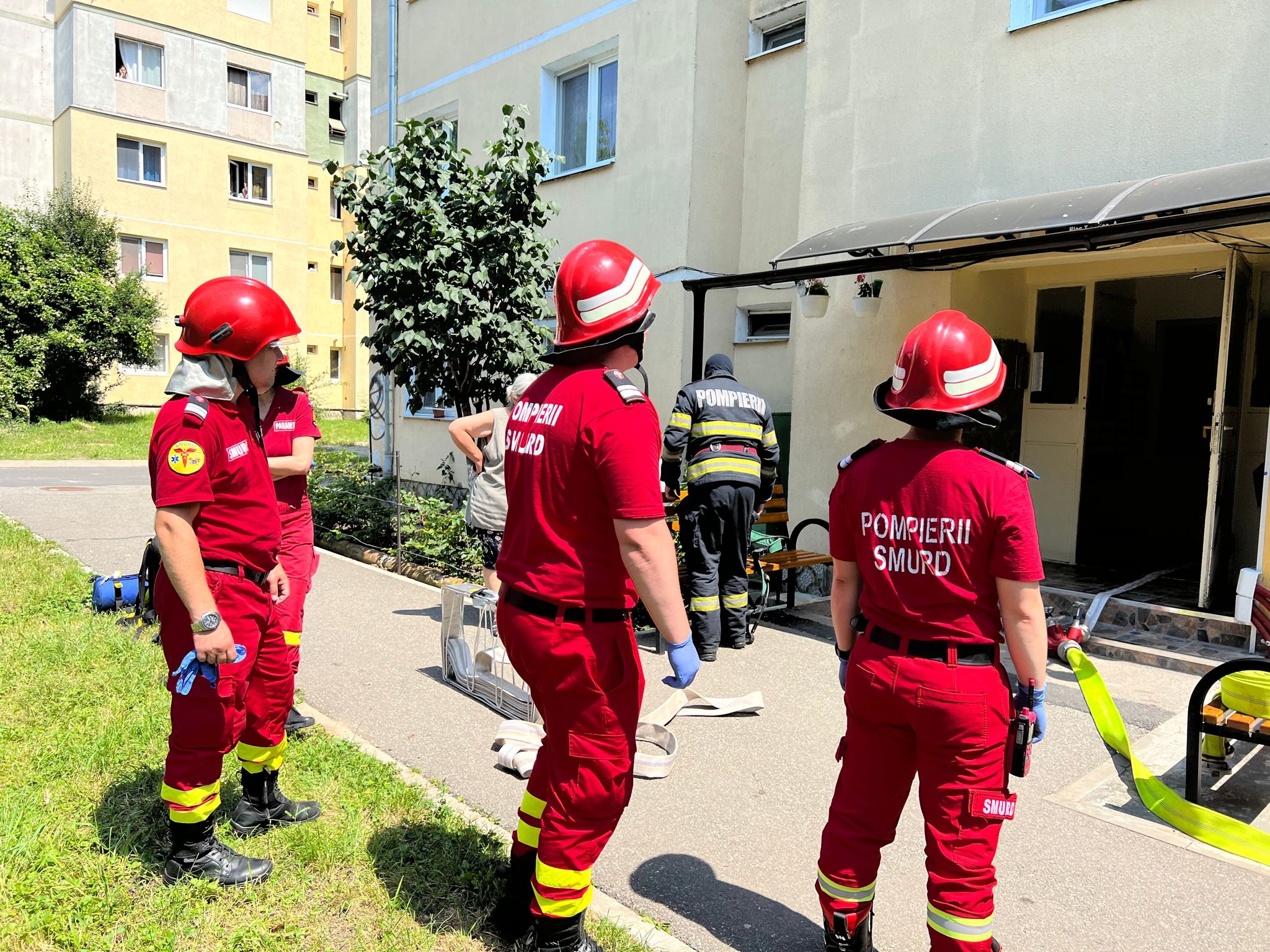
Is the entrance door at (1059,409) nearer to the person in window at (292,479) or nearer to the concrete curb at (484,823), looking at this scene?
the concrete curb at (484,823)

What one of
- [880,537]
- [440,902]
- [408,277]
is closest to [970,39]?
[408,277]

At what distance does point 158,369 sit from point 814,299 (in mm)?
26312

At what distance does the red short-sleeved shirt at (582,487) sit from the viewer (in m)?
2.42

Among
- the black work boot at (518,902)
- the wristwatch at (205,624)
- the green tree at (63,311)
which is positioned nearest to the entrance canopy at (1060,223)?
the black work boot at (518,902)

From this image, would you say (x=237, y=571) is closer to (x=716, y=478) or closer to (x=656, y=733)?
(x=656, y=733)

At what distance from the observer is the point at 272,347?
329cm

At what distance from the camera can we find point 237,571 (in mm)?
3012

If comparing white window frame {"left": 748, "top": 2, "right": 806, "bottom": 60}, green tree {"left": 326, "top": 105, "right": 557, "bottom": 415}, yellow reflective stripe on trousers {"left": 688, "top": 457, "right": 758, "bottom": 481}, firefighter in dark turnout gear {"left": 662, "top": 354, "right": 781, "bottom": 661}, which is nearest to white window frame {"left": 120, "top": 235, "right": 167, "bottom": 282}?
white window frame {"left": 748, "top": 2, "right": 806, "bottom": 60}

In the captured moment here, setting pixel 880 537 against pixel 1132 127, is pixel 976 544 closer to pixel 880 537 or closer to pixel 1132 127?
pixel 880 537

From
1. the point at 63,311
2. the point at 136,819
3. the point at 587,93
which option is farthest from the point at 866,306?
the point at 63,311

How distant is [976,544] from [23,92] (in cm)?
3436

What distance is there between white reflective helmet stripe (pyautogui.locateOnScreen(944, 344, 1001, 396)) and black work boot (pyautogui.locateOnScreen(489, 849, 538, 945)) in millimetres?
1927

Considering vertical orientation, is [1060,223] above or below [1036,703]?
above

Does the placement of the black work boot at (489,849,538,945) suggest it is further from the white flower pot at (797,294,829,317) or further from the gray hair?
the white flower pot at (797,294,829,317)
